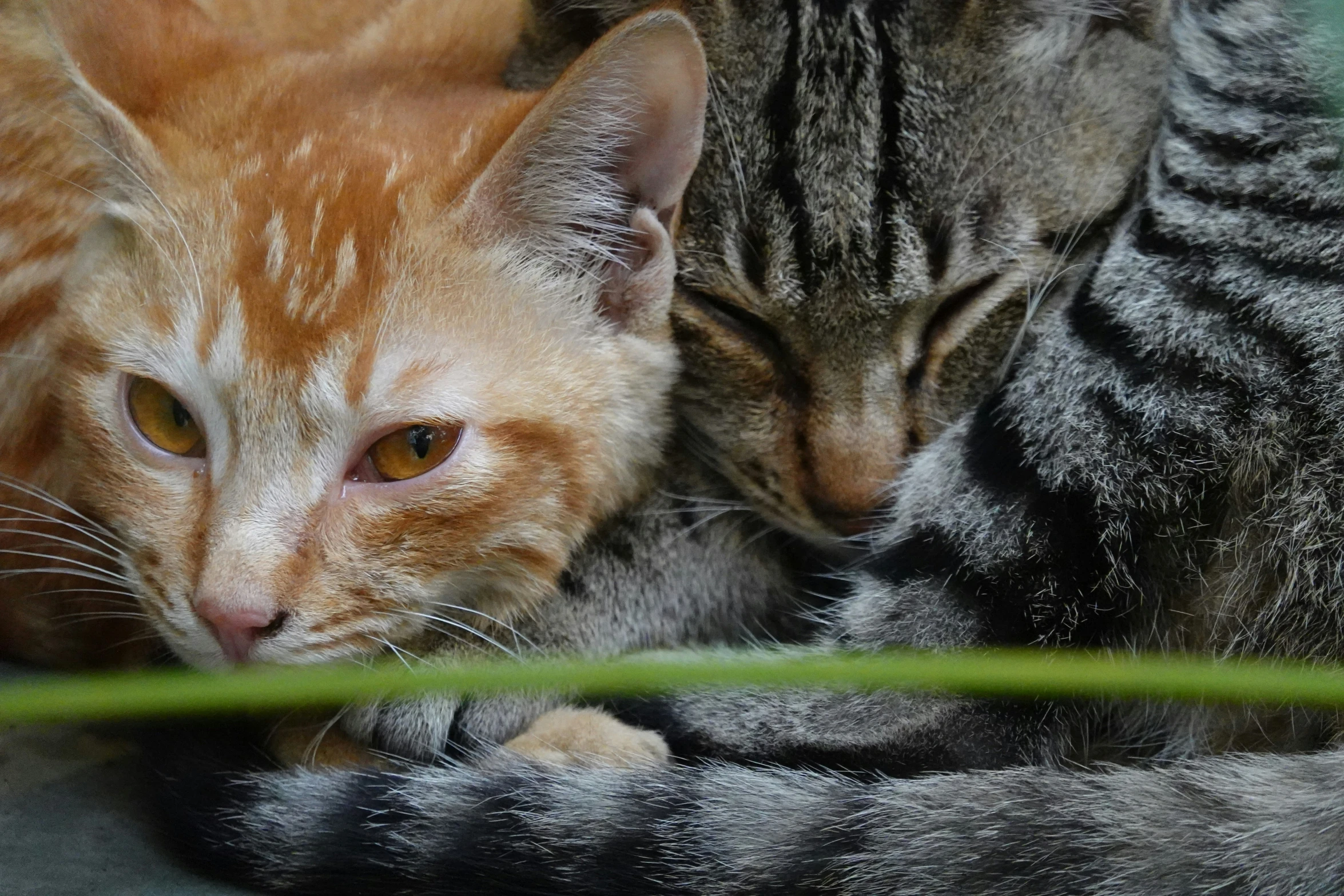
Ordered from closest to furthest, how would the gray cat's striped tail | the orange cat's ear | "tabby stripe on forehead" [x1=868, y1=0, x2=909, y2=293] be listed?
the gray cat's striped tail → the orange cat's ear → "tabby stripe on forehead" [x1=868, y1=0, x2=909, y2=293]

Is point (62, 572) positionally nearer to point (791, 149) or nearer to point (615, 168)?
point (615, 168)

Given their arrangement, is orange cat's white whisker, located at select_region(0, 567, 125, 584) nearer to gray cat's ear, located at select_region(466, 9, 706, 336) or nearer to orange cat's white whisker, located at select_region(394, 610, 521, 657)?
orange cat's white whisker, located at select_region(394, 610, 521, 657)

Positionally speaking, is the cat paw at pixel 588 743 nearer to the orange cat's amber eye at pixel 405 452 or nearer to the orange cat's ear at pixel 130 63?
the orange cat's amber eye at pixel 405 452

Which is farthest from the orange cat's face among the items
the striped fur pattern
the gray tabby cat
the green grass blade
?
the green grass blade

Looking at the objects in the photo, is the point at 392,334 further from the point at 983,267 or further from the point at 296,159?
the point at 983,267

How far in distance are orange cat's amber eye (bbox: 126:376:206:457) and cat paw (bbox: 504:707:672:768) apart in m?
0.56

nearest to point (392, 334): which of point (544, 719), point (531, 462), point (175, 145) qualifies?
point (531, 462)

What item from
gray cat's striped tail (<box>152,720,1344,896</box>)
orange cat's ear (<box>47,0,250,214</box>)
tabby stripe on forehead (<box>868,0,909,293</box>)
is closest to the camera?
gray cat's striped tail (<box>152,720,1344,896</box>)

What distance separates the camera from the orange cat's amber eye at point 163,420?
151cm

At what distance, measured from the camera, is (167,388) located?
59.1 inches

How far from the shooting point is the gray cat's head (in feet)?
5.71

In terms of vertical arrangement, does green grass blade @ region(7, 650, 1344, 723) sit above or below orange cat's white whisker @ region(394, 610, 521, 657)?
above

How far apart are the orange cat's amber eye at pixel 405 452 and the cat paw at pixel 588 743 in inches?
15.1

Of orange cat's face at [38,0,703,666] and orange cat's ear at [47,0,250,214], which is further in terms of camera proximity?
orange cat's ear at [47,0,250,214]
